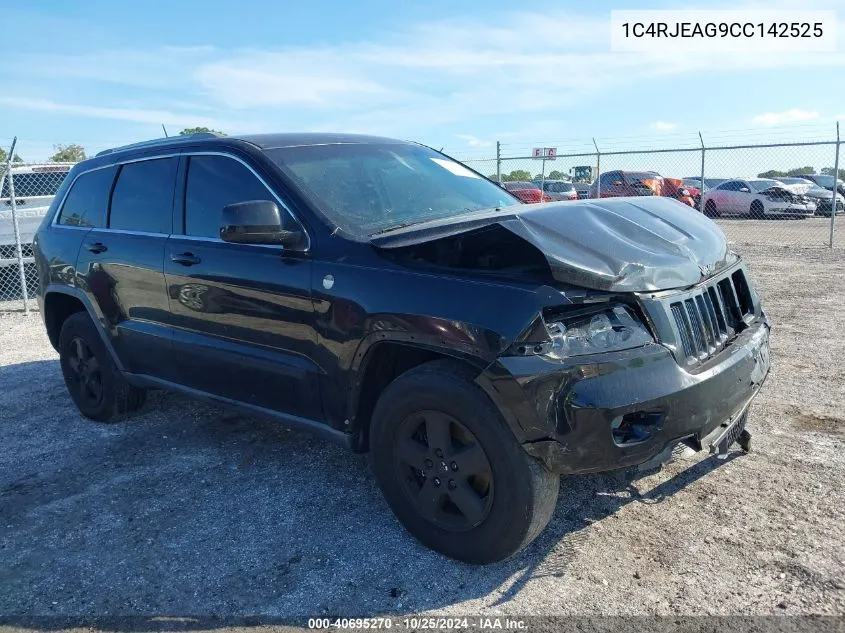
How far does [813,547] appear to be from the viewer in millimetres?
3037

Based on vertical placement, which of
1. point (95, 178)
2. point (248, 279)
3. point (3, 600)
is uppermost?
point (95, 178)

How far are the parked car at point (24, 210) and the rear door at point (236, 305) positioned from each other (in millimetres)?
6985

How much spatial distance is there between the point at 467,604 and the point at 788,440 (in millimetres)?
2372

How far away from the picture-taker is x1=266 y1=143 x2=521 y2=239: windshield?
361 centimetres

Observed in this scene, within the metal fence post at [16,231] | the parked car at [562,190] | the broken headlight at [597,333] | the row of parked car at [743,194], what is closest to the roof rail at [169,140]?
the broken headlight at [597,333]

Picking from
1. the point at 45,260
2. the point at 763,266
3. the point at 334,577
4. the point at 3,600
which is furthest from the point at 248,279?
the point at 763,266

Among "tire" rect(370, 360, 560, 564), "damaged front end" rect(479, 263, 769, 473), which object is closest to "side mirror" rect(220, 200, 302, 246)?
"tire" rect(370, 360, 560, 564)

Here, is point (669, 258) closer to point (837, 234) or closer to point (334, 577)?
point (334, 577)

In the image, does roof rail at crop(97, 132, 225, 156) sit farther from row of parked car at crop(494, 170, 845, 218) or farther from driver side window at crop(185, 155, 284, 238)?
row of parked car at crop(494, 170, 845, 218)

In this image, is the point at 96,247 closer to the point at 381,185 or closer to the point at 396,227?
the point at 381,185

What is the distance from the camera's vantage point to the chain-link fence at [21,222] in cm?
977

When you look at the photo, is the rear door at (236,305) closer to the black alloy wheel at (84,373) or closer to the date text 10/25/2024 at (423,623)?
the date text 10/25/2024 at (423,623)

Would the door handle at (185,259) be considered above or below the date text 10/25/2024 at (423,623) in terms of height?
above

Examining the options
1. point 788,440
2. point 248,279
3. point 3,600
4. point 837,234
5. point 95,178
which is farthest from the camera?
point 837,234
